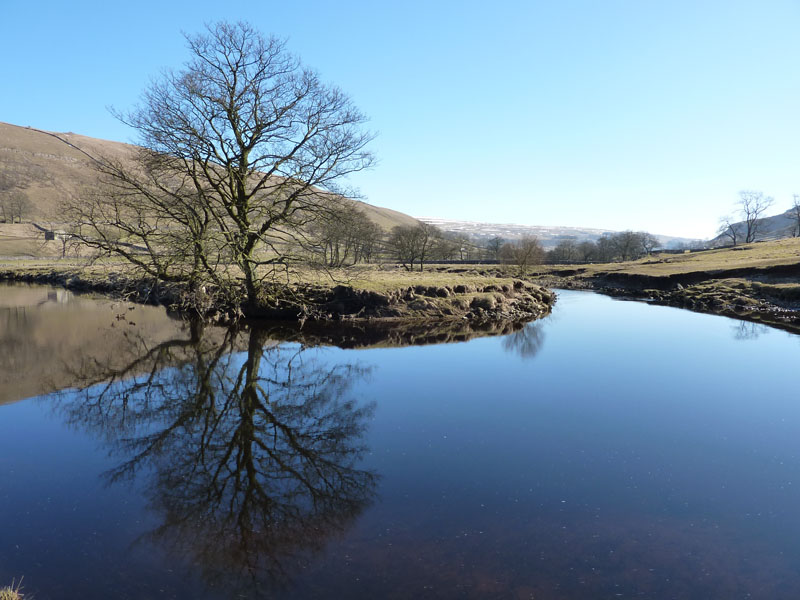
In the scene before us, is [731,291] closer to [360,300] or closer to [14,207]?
[360,300]

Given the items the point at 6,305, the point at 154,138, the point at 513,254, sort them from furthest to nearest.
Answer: the point at 513,254 < the point at 6,305 < the point at 154,138

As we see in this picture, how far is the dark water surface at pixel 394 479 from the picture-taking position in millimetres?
5926

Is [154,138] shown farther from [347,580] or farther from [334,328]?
[347,580]

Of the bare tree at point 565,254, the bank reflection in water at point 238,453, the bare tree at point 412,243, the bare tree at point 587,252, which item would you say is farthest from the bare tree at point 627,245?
the bank reflection in water at point 238,453

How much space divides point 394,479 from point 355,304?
777 inches

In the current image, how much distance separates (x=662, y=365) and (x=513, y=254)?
48.6m

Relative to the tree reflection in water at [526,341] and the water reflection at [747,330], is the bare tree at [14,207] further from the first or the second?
the water reflection at [747,330]

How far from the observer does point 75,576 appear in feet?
18.8

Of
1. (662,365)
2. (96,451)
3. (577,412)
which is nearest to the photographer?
(96,451)

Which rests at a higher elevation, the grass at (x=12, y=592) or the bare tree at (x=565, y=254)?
the bare tree at (x=565, y=254)

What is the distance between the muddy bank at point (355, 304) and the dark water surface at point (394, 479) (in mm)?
9281

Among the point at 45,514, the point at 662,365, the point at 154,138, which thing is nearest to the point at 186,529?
the point at 45,514

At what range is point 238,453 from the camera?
9.33 meters

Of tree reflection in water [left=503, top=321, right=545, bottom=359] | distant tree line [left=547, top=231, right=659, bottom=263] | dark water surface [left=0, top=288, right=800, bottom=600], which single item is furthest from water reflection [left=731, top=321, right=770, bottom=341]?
distant tree line [left=547, top=231, right=659, bottom=263]
